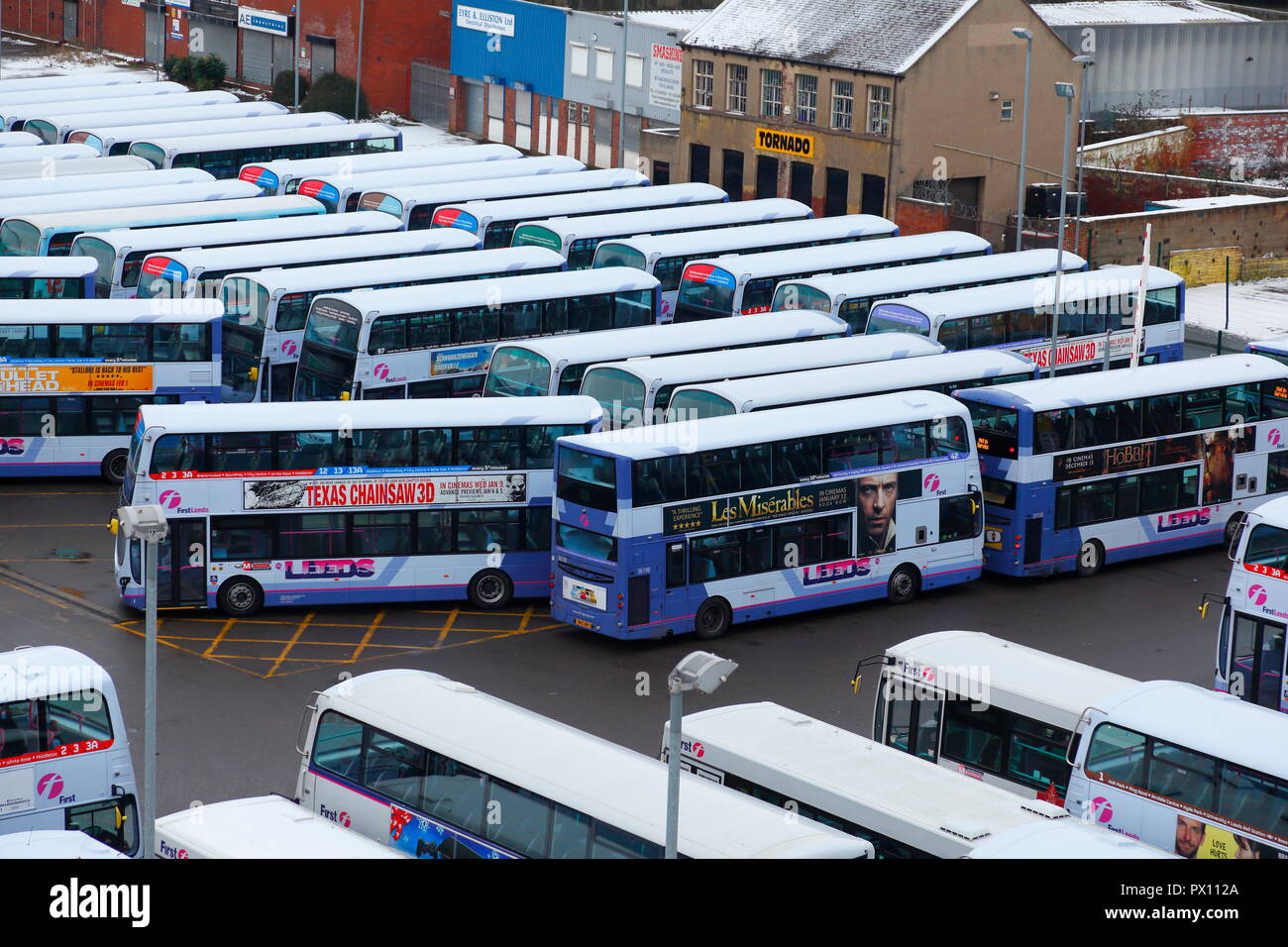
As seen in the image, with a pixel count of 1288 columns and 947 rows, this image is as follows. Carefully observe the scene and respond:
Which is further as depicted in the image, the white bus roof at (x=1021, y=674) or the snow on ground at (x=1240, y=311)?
the snow on ground at (x=1240, y=311)

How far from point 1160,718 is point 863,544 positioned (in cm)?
1080

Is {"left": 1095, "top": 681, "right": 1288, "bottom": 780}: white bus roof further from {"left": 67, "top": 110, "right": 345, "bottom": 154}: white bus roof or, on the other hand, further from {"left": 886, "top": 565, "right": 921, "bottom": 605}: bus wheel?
{"left": 67, "top": 110, "right": 345, "bottom": 154}: white bus roof

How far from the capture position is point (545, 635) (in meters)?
29.3

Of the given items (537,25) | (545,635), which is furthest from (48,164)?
(545,635)

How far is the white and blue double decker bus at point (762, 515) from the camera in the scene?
2830 cm

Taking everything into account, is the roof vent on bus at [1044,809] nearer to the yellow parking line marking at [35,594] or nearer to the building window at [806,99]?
the yellow parking line marking at [35,594]

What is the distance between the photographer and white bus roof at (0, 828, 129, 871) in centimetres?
1603

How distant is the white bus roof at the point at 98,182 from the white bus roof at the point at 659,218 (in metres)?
10.2

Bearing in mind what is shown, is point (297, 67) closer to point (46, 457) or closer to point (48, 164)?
point (48, 164)

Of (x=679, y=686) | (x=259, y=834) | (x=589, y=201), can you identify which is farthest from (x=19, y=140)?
(x=679, y=686)

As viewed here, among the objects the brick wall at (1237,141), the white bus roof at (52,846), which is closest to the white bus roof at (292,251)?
the white bus roof at (52,846)

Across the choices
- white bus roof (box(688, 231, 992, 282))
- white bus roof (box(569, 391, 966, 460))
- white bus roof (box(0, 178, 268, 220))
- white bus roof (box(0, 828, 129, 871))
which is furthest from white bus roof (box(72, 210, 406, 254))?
white bus roof (box(0, 828, 129, 871))

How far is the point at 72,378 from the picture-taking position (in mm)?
35594

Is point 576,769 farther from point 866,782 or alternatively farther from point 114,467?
point 114,467
